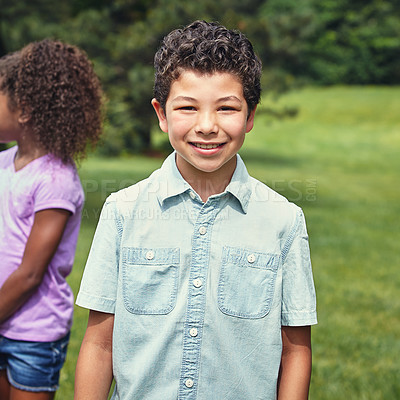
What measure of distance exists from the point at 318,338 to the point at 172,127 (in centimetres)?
338

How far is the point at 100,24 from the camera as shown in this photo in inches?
373

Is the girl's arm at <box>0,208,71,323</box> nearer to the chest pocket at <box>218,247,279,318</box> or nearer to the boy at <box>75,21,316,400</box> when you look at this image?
the boy at <box>75,21,316,400</box>

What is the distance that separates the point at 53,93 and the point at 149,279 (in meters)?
1.05

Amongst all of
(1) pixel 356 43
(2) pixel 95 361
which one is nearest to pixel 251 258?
(2) pixel 95 361

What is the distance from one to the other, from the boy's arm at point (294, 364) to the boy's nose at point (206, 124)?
0.56 m

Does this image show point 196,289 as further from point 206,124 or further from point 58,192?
point 58,192

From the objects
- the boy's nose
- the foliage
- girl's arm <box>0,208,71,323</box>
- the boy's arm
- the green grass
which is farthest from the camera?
the foliage

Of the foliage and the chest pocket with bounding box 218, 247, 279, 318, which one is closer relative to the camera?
the chest pocket with bounding box 218, 247, 279, 318

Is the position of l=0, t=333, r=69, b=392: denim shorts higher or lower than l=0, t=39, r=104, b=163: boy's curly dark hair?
lower

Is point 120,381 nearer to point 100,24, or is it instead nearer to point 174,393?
point 174,393

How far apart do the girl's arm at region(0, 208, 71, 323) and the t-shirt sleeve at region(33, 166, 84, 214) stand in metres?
0.02

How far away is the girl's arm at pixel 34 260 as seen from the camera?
208cm

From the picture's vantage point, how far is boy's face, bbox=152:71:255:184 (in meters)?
1.55

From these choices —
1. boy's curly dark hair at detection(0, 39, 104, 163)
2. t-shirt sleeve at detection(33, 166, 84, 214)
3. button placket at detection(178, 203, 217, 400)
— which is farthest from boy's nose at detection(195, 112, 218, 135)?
boy's curly dark hair at detection(0, 39, 104, 163)
